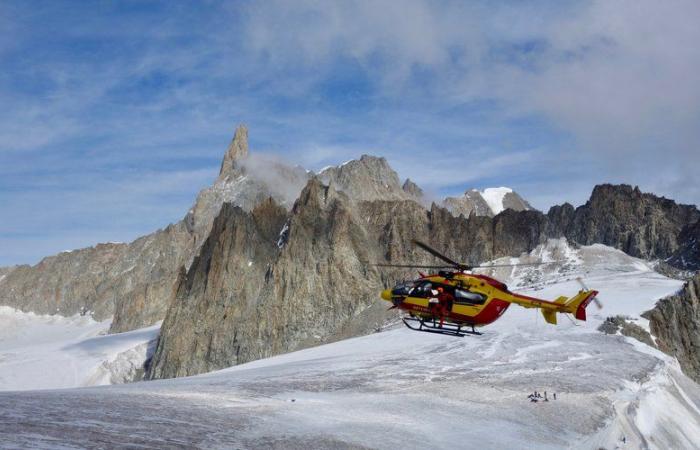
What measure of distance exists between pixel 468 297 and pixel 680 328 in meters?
40.9

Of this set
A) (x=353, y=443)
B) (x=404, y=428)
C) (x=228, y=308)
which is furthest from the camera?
(x=228, y=308)

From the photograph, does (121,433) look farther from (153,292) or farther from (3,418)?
(153,292)

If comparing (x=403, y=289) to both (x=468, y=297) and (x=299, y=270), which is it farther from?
(x=299, y=270)

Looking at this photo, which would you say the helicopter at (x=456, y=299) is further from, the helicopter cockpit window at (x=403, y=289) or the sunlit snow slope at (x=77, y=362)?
the sunlit snow slope at (x=77, y=362)

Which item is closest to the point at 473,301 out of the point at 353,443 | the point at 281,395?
the point at 281,395

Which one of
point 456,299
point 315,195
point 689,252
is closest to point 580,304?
point 456,299

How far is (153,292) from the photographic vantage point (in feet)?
571

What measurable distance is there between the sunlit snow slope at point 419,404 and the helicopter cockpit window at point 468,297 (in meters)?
4.62

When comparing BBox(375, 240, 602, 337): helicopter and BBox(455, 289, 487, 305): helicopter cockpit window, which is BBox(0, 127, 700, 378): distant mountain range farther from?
BBox(455, 289, 487, 305): helicopter cockpit window

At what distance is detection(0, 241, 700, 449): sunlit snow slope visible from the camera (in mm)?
17188

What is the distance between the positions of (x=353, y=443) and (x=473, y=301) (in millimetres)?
11419

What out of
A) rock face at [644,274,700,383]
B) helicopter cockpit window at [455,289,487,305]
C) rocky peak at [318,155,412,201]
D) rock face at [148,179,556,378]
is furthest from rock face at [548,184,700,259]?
helicopter cockpit window at [455,289,487,305]

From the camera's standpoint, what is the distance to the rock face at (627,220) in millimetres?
131500

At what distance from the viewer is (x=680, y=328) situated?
5912 centimetres
